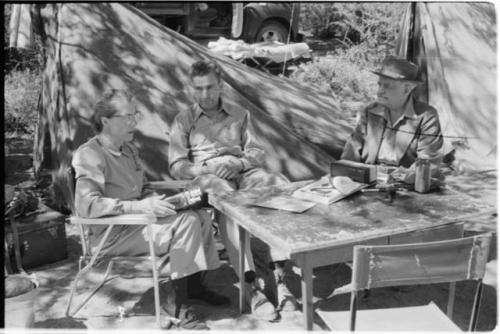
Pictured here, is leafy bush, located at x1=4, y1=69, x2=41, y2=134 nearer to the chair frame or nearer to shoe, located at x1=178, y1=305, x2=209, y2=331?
Result: shoe, located at x1=178, y1=305, x2=209, y2=331

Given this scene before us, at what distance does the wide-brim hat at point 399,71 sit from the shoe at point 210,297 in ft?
5.58

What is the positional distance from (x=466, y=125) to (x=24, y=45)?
396cm

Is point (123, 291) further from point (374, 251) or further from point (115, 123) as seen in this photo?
point (374, 251)

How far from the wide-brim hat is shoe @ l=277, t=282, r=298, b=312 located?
1490mm

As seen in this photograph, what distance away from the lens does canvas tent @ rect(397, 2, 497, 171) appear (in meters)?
5.26

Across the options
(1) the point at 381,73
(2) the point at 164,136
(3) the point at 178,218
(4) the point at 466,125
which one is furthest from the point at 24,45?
(4) the point at 466,125

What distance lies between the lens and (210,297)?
3.47 m

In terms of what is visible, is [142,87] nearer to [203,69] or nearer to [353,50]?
[203,69]

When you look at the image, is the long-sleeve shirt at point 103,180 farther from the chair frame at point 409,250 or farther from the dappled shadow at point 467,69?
the dappled shadow at point 467,69

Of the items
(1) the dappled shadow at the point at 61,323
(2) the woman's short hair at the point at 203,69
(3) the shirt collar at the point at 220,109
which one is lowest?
(1) the dappled shadow at the point at 61,323

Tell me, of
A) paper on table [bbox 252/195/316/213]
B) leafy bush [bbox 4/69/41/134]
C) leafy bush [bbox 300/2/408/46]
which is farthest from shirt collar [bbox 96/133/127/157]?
leafy bush [bbox 300/2/408/46]

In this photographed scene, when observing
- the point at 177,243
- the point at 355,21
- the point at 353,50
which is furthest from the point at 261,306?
the point at 355,21

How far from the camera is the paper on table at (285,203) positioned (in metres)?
2.80

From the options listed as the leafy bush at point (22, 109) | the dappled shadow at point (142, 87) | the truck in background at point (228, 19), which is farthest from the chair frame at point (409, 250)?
the truck in background at point (228, 19)
